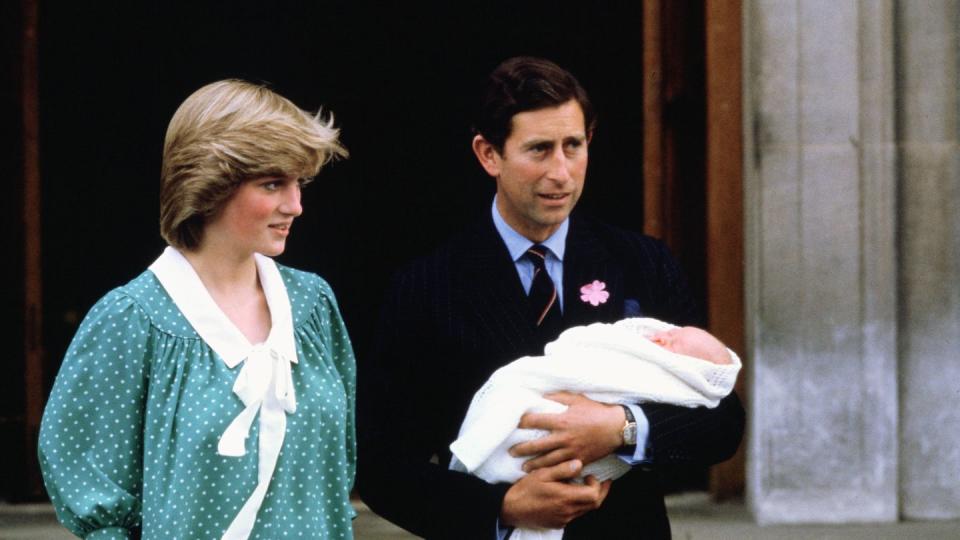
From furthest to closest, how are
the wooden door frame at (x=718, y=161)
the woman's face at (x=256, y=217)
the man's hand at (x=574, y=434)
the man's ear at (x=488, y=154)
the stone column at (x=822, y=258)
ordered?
the wooden door frame at (x=718, y=161) → the stone column at (x=822, y=258) → the man's ear at (x=488, y=154) → the man's hand at (x=574, y=434) → the woman's face at (x=256, y=217)

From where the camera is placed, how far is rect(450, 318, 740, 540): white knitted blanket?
3346 millimetres

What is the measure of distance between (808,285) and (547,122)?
3350 millimetres

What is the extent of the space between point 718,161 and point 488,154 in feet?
11.0

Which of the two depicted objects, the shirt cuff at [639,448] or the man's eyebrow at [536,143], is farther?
the man's eyebrow at [536,143]

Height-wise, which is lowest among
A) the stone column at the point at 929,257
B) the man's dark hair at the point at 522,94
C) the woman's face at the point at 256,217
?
the stone column at the point at 929,257

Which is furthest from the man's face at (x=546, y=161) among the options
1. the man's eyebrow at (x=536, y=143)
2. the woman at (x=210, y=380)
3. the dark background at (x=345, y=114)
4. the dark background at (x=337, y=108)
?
the dark background at (x=337, y=108)

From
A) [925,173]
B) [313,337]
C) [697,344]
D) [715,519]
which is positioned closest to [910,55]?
[925,173]

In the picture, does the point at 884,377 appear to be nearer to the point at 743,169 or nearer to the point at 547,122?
the point at 743,169

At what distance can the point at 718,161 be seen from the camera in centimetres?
675

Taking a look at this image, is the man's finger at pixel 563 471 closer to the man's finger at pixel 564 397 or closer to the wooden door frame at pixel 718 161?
the man's finger at pixel 564 397

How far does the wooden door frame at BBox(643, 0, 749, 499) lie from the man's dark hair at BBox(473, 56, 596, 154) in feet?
10.8

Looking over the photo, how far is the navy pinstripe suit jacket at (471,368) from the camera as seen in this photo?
11.1ft

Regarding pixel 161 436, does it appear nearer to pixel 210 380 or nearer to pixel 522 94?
pixel 210 380

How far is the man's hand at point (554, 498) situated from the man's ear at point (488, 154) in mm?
715
